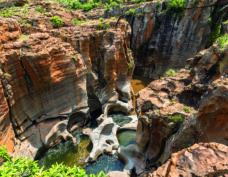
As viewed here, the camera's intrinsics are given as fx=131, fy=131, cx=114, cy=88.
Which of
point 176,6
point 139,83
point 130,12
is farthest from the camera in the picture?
point 130,12

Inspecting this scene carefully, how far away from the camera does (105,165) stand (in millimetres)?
9984

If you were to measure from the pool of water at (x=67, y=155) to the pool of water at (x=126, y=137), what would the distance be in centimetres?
288

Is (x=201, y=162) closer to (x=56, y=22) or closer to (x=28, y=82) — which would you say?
(x=28, y=82)

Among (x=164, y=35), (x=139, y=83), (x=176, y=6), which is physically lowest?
(x=139, y=83)

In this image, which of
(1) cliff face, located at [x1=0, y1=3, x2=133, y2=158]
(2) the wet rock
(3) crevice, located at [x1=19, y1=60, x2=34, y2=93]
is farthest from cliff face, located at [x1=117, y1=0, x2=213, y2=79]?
(3) crevice, located at [x1=19, y1=60, x2=34, y2=93]

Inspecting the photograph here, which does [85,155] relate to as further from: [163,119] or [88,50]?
[88,50]

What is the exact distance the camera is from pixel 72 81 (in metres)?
11.7

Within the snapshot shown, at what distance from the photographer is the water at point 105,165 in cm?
963

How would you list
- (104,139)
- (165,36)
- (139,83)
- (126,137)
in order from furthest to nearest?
(139,83)
(165,36)
(126,137)
(104,139)

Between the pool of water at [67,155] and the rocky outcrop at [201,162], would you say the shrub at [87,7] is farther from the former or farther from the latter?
the rocky outcrop at [201,162]

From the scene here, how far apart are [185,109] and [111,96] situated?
992 cm

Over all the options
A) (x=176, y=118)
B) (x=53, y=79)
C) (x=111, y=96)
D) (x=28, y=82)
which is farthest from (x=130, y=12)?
(x=176, y=118)

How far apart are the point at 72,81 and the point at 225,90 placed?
34.5 ft

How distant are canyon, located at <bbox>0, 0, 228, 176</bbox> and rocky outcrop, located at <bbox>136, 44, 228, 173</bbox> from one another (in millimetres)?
34
